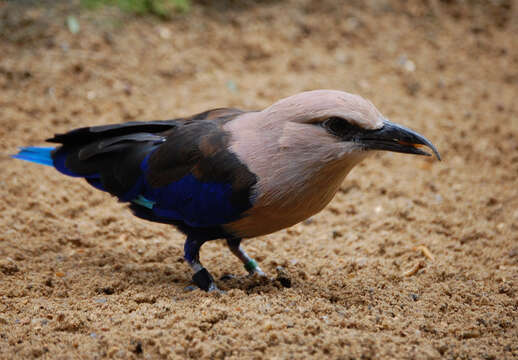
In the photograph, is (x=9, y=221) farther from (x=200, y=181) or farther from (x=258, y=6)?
(x=258, y=6)

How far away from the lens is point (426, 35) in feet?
26.6

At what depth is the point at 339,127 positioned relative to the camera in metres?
3.31

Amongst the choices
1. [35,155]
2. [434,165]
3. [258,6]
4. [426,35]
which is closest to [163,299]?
[35,155]

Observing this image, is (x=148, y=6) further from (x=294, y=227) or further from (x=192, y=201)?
(x=192, y=201)

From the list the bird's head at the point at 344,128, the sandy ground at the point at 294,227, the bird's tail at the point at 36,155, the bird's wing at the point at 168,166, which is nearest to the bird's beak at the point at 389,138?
the bird's head at the point at 344,128

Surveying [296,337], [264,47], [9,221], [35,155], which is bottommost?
[9,221]

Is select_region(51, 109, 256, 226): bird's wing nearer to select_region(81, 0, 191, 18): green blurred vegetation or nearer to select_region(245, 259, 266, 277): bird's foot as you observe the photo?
select_region(245, 259, 266, 277): bird's foot

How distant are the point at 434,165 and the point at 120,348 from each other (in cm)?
406

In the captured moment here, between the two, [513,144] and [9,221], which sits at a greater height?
[513,144]

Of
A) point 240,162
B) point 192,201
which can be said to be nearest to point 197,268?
point 192,201

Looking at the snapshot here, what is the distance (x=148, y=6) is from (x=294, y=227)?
4330 millimetres

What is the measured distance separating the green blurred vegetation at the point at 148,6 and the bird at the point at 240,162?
12.8ft

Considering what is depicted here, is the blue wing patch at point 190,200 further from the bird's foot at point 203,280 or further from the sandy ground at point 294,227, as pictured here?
the sandy ground at point 294,227

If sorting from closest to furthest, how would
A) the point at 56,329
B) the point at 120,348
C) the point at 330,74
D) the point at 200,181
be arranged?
the point at 120,348 → the point at 56,329 → the point at 200,181 → the point at 330,74
